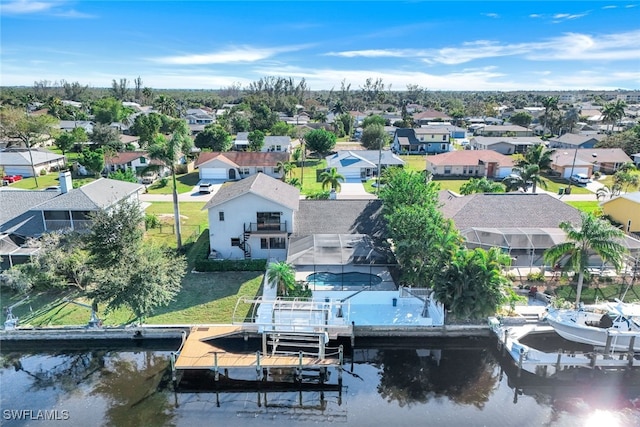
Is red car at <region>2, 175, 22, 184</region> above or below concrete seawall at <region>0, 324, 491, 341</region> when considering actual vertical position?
above

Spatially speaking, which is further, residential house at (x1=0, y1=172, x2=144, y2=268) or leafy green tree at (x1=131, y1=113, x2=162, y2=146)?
leafy green tree at (x1=131, y1=113, x2=162, y2=146)

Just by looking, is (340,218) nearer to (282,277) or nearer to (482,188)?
(282,277)

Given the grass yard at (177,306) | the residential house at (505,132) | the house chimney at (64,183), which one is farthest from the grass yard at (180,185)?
the residential house at (505,132)

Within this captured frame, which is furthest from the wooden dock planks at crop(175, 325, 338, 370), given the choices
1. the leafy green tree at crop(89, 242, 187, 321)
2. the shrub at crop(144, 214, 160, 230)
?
the shrub at crop(144, 214, 160, 230)

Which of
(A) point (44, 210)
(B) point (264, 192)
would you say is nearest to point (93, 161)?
(A) point (44, 210)

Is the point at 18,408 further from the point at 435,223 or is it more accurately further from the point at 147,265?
the point at 435,223

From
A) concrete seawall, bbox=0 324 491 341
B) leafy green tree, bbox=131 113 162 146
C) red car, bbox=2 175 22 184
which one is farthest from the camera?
leafy green tree, bbox=131 113 162 146

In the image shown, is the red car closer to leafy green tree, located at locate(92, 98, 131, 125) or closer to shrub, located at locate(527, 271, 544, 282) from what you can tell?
leafy green tree, located at locate(92, 98, 131, 125)

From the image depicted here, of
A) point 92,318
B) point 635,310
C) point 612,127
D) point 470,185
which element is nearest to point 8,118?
point 92,318
